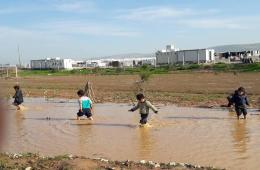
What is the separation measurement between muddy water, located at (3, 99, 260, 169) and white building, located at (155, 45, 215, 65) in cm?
8993

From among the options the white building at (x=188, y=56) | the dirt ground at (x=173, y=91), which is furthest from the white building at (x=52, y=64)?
the dirt ground at (x=173, y=91)

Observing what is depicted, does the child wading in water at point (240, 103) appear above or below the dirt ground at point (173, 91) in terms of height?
above

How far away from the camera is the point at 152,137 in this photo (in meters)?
11.7

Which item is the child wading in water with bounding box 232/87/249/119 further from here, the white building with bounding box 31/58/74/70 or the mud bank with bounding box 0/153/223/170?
the white building with bounding box 31/58/74/70

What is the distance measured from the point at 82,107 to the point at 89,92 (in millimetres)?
9007

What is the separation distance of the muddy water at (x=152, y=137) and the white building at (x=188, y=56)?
3541 inches

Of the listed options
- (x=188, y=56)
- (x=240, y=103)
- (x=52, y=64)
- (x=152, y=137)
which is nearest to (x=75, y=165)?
(x=152, y=137)

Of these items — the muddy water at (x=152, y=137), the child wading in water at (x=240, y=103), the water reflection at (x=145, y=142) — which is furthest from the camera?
the child wading in water at (x=240, y=103)

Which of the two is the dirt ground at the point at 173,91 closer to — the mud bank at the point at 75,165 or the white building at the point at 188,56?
the mud bank at the point at 75,165

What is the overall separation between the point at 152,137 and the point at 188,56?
344ft

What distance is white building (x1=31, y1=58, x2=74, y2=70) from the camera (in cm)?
13240

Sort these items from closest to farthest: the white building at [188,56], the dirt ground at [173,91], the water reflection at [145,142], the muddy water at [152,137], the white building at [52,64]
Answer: the muddy water at [152,137]
the water reflection at [145,142]
the dirt ground at [173,91]
the white building at [188,56]
the white building at [52,64]

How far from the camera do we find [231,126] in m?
13.5

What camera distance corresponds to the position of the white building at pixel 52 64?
132400mm
